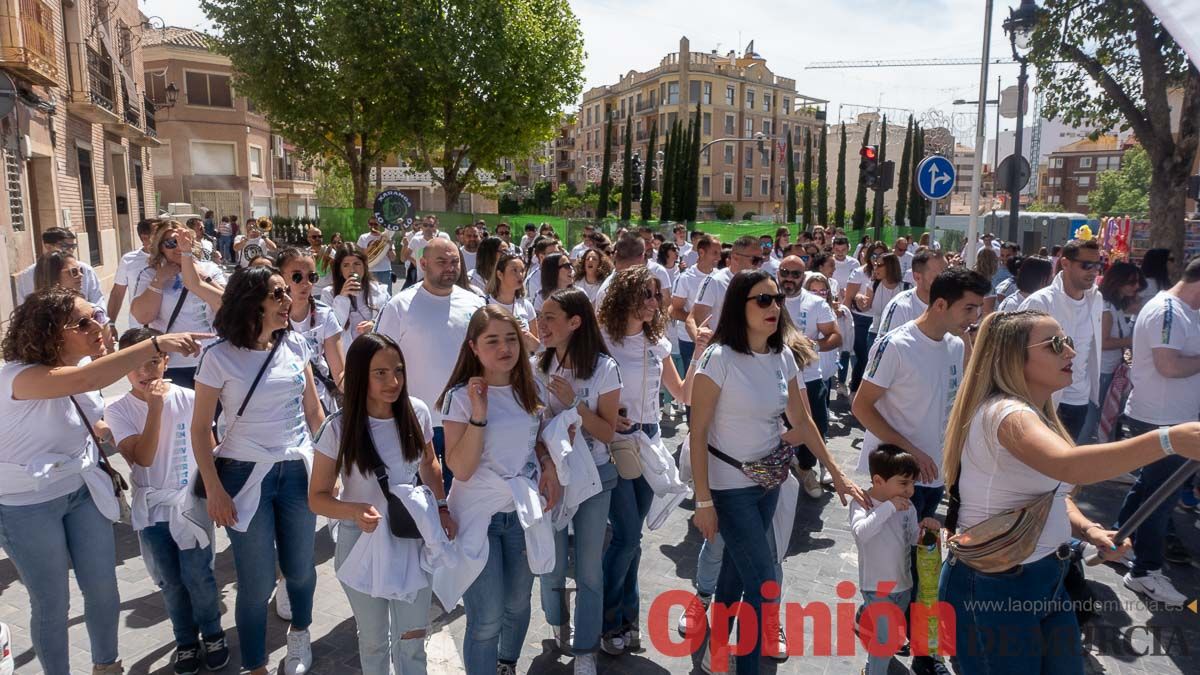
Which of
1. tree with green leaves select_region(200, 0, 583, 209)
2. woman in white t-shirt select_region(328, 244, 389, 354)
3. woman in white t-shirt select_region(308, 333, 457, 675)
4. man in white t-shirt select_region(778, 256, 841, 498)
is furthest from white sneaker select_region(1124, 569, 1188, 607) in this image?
tree with green leaves select_region(200, 0, 583, 209)

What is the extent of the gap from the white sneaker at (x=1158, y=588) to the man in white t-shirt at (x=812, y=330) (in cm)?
210

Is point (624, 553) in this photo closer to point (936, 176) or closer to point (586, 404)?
point (586, 404)

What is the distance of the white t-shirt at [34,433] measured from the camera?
2.96 metres

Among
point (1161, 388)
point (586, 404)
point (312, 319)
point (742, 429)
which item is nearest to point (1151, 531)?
point (1161, 388)

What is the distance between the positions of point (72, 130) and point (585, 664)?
61.8ft

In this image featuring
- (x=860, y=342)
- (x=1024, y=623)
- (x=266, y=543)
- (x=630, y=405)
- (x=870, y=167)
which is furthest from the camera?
(x=870, y=167)

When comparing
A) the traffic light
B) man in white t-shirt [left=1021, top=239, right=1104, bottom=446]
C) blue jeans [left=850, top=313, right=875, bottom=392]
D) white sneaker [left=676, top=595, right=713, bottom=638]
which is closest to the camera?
white sneaker [left=676, top=595, right=713, bottom=638]

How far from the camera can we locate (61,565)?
10.2 feet

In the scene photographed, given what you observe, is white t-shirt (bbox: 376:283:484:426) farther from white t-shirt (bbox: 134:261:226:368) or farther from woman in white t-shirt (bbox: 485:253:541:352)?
white t-shirt (bbox: 134:261:226:368)

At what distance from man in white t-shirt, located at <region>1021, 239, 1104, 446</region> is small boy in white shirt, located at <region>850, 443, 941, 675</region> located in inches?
89.0

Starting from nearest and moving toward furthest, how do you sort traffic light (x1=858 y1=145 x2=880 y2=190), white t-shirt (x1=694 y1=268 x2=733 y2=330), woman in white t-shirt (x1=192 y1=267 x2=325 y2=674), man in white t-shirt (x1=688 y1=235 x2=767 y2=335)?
woman in white t-shirt (x1=192 y1=267 x2=325 y2=674) < man in white t-shirt (x1=688 y1=235 x2=767 y2=335) < white t-shirt (x1=694 y1=268 x2=733 y2=330) < traffic light (x1=858 y1=145 x2=880 y2=190)

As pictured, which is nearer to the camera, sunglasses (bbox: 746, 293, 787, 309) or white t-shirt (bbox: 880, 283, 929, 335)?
sunglasses (bbox: 746, 293, 787, 309)

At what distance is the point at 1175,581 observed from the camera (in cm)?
475

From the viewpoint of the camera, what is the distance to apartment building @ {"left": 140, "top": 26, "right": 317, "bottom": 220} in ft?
127
